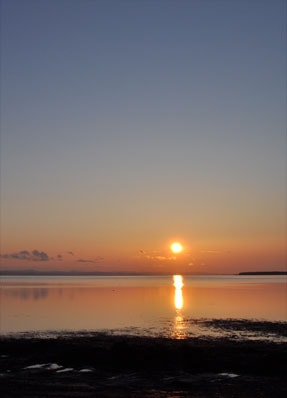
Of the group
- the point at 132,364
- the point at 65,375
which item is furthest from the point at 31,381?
the point at 132,364

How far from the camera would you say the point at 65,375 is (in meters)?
24.2

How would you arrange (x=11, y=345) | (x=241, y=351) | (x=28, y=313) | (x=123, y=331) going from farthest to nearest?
1. (x=28, y=313)
2. (x=123, y=331)
3. (x=11, y=345)
4. (x=241, y=351)

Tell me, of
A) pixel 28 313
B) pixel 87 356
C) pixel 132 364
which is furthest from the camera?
pixel 28 313

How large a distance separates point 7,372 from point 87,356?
5.28 metres

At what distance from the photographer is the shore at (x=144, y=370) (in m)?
20.6

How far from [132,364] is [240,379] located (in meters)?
6.24

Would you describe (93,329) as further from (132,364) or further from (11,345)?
(132,364)

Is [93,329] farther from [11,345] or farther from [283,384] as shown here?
[283,384]

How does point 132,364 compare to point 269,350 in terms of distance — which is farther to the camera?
point 269,350

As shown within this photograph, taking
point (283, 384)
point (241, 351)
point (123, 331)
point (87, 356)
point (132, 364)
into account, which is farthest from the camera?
point (123, 331)

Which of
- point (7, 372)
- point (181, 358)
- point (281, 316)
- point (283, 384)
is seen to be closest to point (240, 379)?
point (283, 384)

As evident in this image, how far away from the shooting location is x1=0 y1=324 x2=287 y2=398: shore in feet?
67.6

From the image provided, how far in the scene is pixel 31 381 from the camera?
22.3m

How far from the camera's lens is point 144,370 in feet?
84.7
